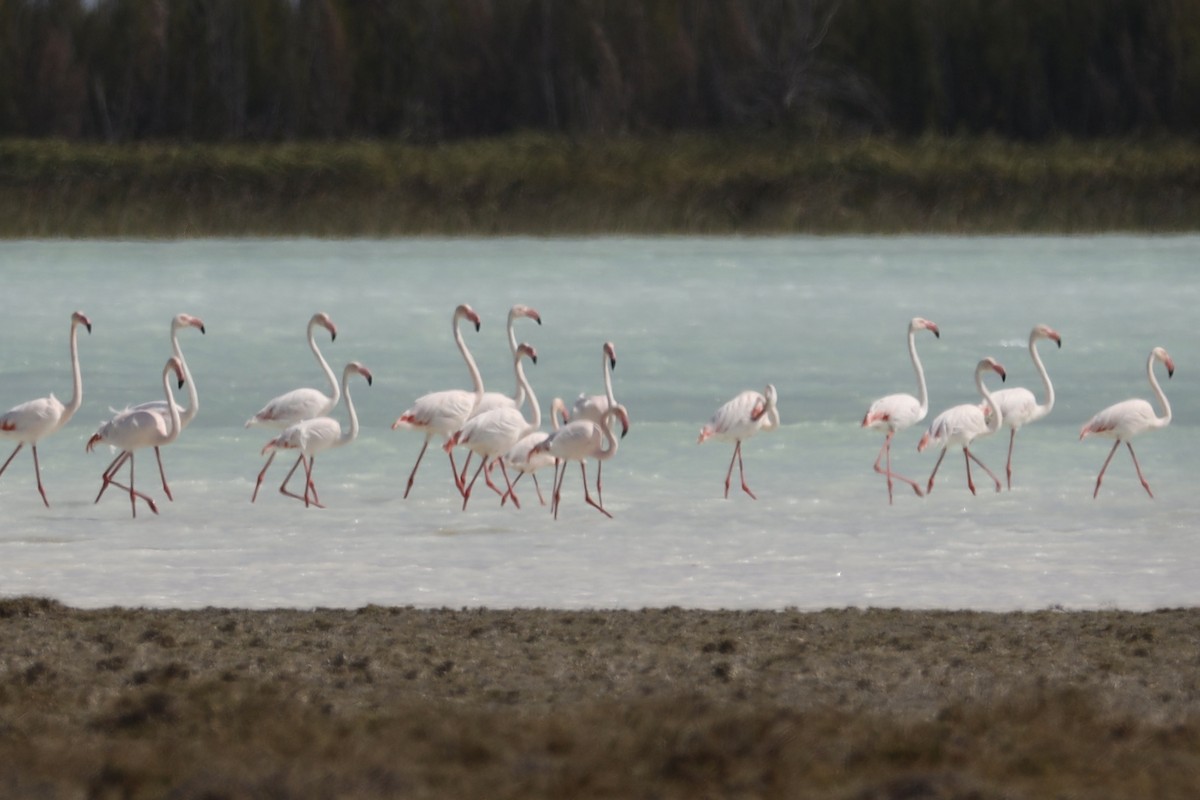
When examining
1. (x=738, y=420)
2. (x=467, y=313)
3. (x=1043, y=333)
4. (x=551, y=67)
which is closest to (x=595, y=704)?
(x=738, y=420)

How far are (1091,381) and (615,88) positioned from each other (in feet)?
84.5

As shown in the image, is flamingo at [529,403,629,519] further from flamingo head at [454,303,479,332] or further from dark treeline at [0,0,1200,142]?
dark treeline at [0,0,1200,142]

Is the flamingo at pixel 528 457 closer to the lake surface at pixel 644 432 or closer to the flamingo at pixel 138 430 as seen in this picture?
the lake surface at pixel 644 432

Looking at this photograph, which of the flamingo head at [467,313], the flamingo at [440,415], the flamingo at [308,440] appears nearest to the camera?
the flamingo at [308,440]

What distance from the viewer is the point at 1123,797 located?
3846mm

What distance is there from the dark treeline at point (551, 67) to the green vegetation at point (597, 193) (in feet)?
36.3

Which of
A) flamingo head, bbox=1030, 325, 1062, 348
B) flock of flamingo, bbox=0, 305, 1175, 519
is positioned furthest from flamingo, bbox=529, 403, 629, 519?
flamingo head, bbox=1030, 325, 1062, 348

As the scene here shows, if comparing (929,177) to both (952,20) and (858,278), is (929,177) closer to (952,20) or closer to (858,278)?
(858,278)

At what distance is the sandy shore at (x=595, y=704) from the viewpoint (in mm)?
3984

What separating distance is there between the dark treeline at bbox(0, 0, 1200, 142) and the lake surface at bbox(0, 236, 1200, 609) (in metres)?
15.2

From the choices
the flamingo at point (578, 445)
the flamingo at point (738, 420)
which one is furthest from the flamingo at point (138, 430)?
the flamingo at point (738, 420)

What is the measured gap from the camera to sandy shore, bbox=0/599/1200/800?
13.1 ft

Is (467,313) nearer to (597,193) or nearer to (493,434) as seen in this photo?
(493,434)

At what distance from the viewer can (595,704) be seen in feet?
16.0
